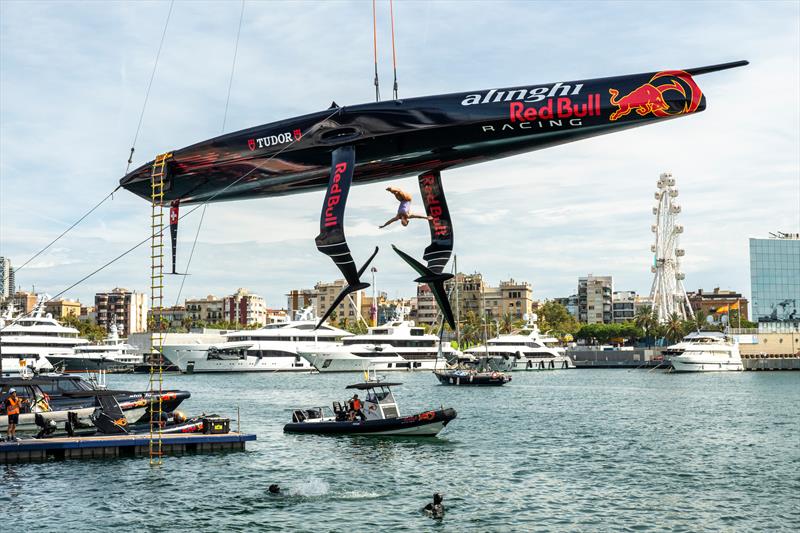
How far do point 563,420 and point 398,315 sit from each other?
3935 inches

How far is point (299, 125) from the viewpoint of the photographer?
1084cm

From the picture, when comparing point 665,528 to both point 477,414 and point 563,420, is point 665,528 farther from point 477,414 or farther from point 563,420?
point 477,414

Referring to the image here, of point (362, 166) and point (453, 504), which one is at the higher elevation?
point (362, 166)

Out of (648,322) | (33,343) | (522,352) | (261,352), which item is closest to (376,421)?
(261,352)

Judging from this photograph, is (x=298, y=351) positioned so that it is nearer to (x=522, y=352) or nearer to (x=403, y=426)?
(x=522, y=352)

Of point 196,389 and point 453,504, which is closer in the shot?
point 453,504

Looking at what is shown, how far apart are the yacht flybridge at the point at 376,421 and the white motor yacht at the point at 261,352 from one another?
290ft

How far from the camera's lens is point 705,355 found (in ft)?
487

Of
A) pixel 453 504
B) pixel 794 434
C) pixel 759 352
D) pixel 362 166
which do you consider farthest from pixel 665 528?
pixel 759 352

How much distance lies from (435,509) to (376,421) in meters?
21.1

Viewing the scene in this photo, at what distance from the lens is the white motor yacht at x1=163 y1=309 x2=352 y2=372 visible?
143 metres

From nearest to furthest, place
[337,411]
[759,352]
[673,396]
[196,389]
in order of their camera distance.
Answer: [337,411]
[673,396]
[196,389]
[759,352]

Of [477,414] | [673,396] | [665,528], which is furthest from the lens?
[673,396]

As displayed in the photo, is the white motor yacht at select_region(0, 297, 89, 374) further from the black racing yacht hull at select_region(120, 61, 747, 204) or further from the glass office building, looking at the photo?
the glass office building
